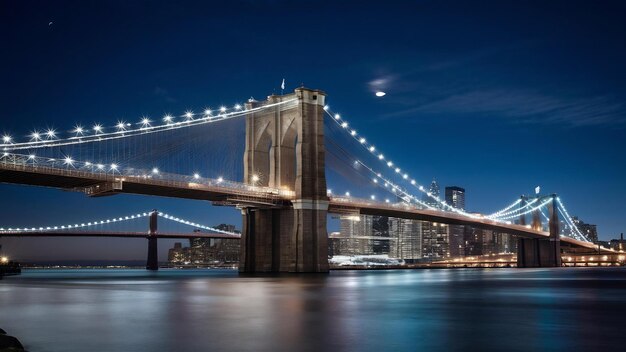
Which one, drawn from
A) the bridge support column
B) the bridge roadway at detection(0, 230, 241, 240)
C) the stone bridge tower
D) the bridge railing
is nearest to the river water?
the bridge railing

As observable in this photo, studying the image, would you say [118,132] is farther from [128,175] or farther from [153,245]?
[153,245]

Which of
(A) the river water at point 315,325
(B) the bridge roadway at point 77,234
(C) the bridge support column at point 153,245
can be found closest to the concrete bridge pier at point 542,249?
(B) the bridge roadway at point 77,234

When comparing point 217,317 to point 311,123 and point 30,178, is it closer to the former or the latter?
point 30,178

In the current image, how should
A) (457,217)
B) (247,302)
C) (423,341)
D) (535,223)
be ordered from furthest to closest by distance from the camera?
1. (535,223)
2. (457,217)
3. (247,302)
4. (423,341)

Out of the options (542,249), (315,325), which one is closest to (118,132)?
(315,325)

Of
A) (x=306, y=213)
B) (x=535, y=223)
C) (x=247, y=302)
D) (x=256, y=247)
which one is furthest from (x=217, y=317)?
(x=535, y=223)

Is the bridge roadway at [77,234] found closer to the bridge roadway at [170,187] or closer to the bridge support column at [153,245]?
the bridge support column at [153,245]

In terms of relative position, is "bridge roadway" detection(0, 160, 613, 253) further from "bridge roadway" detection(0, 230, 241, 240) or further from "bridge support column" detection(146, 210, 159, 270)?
"bridge support column" detection(146, 210, 159, 270)
